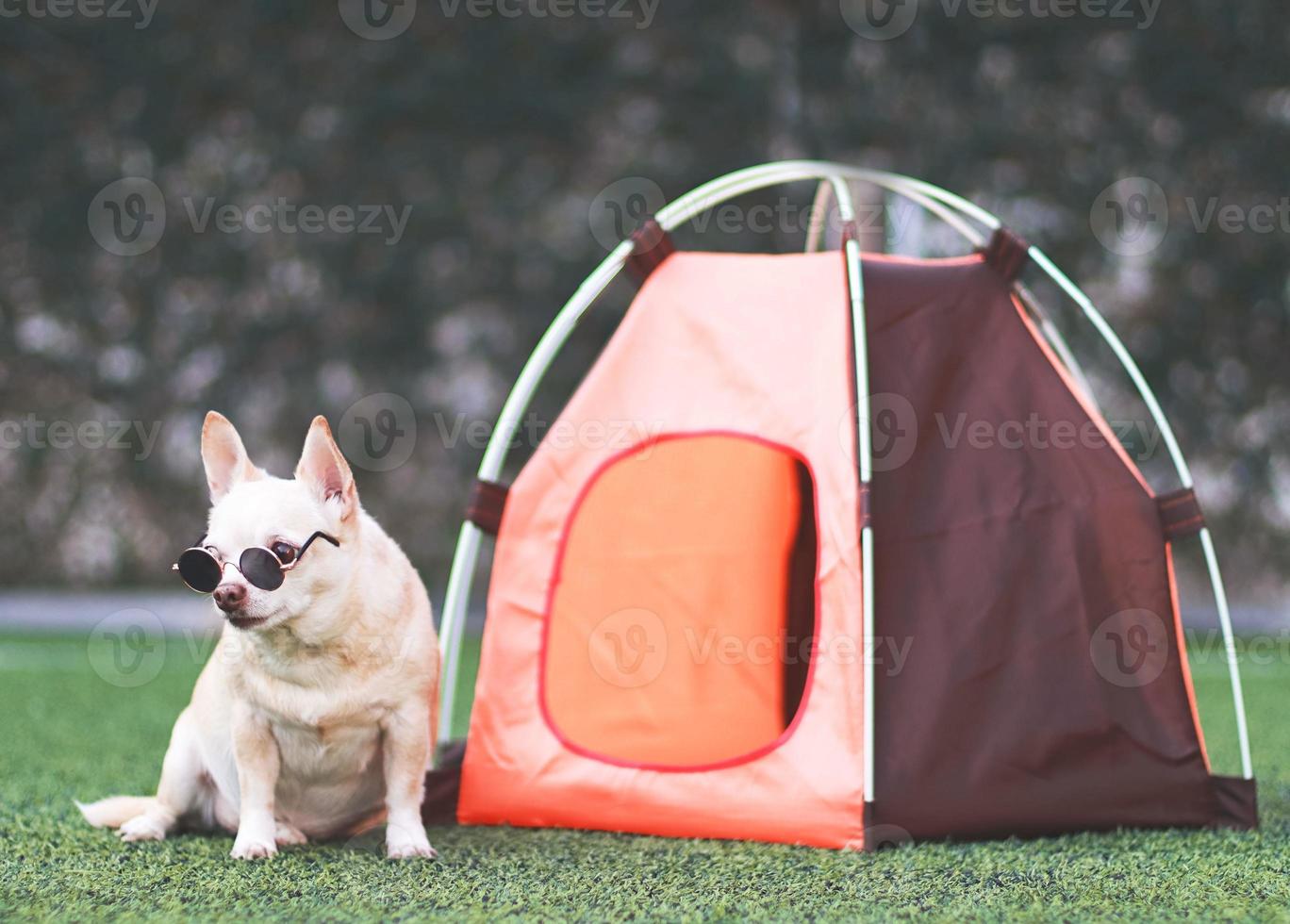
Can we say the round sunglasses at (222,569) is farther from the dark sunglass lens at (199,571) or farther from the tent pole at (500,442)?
the tent pole at (500,442)

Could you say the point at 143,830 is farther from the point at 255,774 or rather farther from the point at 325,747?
the point at 325,747

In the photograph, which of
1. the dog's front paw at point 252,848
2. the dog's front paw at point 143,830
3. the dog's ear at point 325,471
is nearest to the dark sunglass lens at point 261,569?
the dog's ear at point 325,471

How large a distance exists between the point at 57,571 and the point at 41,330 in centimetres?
136

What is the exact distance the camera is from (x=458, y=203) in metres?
7.05

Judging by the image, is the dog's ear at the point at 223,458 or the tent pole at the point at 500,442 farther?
the tent pole at the point at 500,442

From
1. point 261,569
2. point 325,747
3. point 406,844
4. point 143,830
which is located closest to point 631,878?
point 406,844

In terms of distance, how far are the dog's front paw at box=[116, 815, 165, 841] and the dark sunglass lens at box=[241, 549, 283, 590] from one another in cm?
65

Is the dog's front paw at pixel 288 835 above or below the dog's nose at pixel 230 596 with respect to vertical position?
below

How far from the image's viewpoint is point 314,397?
6.96 m

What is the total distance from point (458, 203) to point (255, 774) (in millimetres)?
5171

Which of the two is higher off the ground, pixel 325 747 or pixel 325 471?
pixel 325 471

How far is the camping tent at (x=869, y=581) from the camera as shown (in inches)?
96.9

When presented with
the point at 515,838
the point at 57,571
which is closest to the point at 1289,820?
the point at 515,838

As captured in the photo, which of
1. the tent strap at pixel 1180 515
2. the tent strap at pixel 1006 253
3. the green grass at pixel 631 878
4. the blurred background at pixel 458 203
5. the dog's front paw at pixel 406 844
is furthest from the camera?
the blurred background at pixel 458 203
